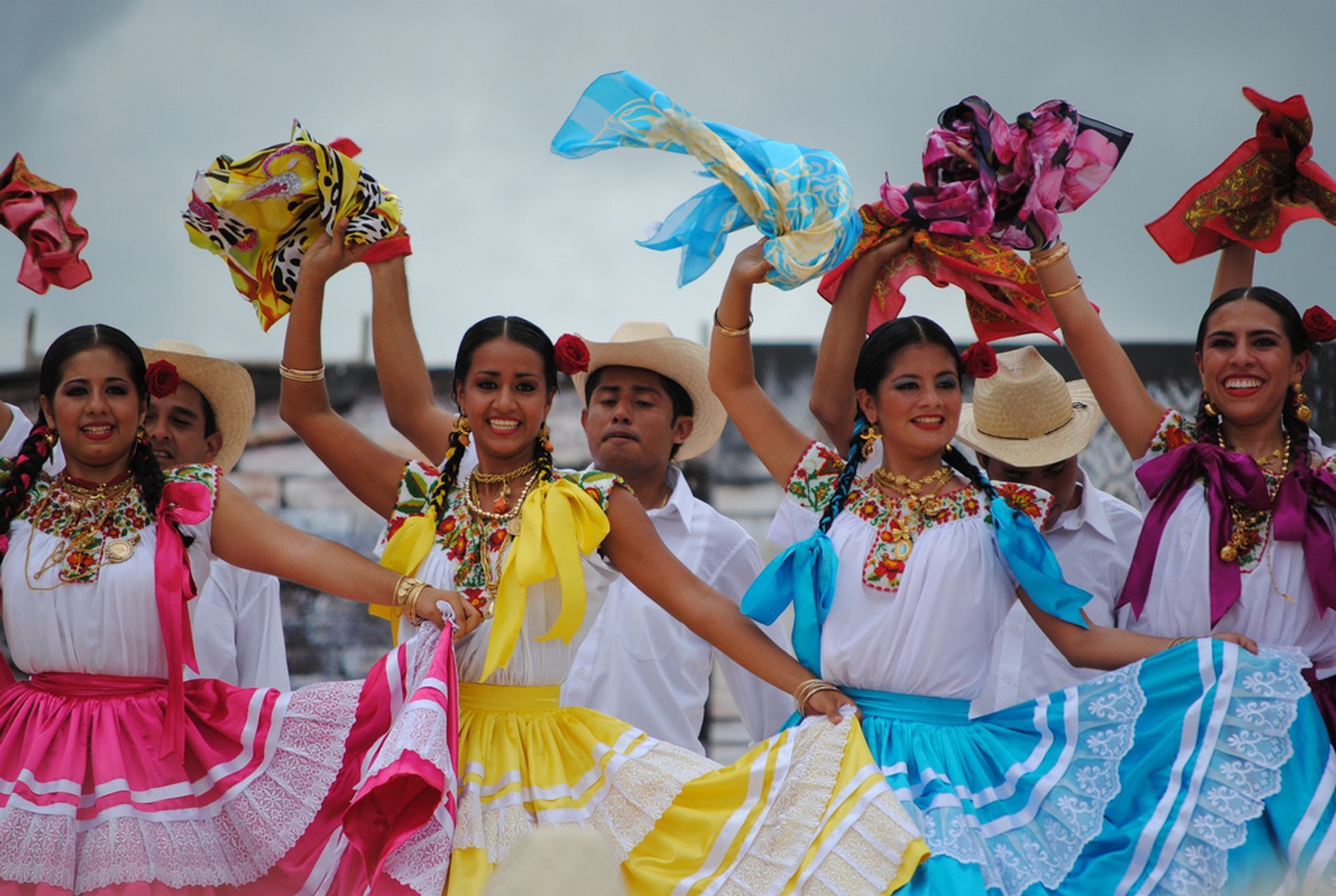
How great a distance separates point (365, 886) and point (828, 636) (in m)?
1.34

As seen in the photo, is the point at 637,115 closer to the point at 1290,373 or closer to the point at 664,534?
the point at 664,534

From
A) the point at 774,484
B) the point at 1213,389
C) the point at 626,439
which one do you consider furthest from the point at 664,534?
the point at 774,484

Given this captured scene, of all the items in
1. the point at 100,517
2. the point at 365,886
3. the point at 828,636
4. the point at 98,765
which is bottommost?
the point at 365,886

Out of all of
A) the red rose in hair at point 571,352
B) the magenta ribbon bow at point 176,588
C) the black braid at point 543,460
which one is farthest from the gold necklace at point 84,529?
the red rose in hair at point 571,352

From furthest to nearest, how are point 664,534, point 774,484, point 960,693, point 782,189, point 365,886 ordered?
1. point 774,484
2. point 664,534
3. point 782,189
4. point 960,693
5. point 365,886

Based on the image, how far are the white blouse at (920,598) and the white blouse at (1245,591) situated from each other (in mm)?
427

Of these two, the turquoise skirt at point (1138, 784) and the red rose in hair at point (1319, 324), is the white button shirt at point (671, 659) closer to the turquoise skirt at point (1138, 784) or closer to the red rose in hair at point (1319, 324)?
the turquoise skirt at point (1138, 784)

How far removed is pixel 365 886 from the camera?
3.38 metres

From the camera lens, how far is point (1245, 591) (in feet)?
12.8

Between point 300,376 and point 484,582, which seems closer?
point 484,582

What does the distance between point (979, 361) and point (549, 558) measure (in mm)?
1345

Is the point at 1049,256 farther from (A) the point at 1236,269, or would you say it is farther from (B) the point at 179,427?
(B) the point at 179,427

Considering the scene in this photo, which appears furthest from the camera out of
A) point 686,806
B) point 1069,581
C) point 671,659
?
point 671,659

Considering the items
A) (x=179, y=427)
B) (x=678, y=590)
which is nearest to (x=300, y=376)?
(x=678, y=590)
